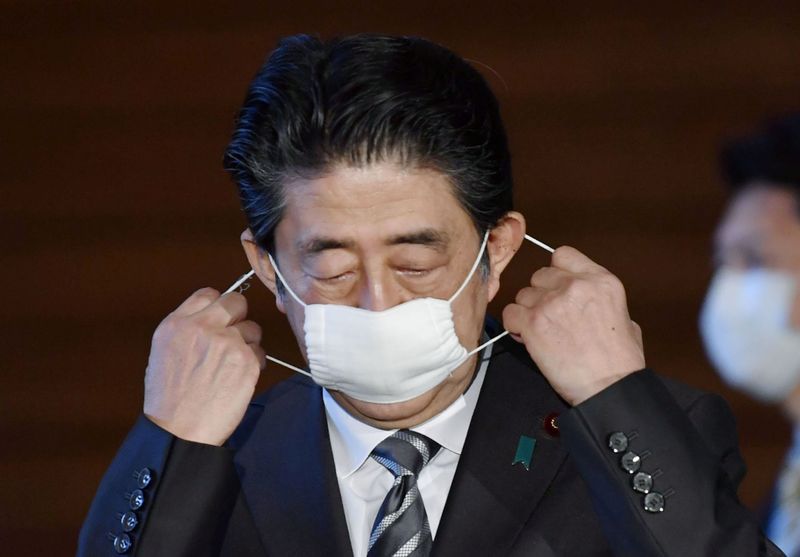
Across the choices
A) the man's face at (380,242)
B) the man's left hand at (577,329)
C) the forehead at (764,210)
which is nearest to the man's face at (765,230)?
the forehead at (764,210)

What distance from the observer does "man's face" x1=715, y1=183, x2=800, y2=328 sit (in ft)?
6.07

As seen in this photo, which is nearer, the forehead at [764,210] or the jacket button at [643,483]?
the forehead at [764,210]

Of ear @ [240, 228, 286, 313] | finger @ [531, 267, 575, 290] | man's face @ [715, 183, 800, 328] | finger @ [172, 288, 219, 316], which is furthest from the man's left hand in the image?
finger @ [172, 288, 219, 316]

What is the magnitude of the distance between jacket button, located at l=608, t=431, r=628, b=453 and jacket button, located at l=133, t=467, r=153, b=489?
0.69 meters

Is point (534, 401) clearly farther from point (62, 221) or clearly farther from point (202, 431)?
point (62, 221)

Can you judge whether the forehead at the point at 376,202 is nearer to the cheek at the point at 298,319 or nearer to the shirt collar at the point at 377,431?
the cheek at the point at 298,319

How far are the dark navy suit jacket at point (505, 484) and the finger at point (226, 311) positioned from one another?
20cm

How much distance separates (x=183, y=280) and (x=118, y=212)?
0.26m

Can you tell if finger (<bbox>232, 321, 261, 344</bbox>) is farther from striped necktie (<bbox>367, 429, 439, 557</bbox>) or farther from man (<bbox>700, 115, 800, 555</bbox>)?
man (<bbox>700, 115, 800, 555</bbox>)

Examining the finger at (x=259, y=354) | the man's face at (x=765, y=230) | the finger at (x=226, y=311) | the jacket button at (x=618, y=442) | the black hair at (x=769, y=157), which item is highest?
the black hair at (x=769, y=157)

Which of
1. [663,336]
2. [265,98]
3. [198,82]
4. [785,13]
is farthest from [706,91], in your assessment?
[265,98]

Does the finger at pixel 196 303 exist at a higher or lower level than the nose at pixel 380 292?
lower

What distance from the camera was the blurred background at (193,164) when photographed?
3793 millimetres

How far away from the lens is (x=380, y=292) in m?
2.12
